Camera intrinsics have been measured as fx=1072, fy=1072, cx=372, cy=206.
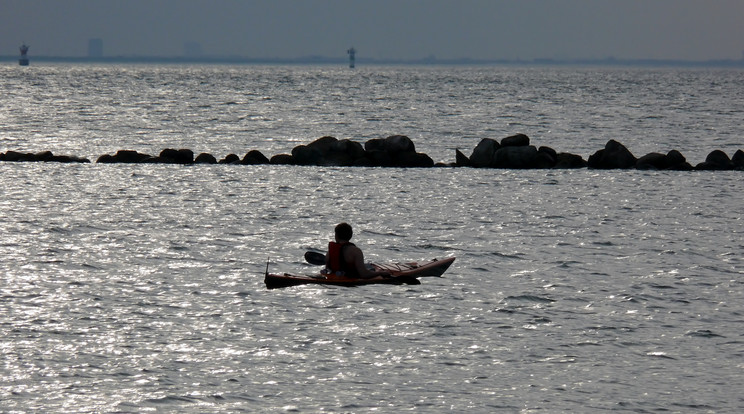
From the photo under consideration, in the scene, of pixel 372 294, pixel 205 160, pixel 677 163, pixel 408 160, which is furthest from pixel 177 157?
pixel 372 294

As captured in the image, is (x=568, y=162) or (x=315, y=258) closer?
(x=315, y=258)

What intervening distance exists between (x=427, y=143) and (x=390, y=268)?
40.5 metres

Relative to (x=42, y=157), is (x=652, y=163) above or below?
above

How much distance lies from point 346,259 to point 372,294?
0.77 m

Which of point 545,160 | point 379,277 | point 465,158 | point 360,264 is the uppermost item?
point 360,264

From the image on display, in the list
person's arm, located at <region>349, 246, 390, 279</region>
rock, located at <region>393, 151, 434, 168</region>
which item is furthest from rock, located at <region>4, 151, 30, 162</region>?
person's arm, located at <region>349, 246, 390, 279</region>

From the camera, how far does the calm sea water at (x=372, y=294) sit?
12602mm

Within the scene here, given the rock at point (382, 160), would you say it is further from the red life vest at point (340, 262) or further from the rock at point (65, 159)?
the red life vest at point (340, 262)

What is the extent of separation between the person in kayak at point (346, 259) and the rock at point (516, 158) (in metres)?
24.2

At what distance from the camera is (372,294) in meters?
18.1

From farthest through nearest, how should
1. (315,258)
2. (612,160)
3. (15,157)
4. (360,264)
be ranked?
(15,157), (612,160), (315,258), (360,264)

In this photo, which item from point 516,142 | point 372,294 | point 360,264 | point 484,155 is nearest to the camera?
point 372,294

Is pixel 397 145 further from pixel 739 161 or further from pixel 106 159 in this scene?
pixel 739 161

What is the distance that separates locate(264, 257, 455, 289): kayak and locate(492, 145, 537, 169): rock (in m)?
22.5
